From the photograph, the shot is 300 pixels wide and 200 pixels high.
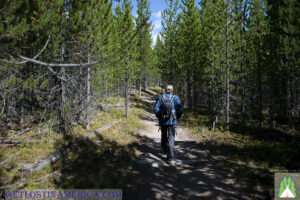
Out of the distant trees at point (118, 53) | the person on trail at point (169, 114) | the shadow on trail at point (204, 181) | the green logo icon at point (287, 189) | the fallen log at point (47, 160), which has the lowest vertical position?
the shadow on trail at point (204, 181)

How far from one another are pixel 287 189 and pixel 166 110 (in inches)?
143

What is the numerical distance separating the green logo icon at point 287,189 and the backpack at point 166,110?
327 centimetres

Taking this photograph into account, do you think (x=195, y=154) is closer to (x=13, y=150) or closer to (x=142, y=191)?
(x=142, y=191)

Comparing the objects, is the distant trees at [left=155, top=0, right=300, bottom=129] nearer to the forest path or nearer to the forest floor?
the forest floor

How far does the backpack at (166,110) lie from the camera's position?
575cm

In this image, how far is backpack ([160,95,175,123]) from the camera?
5.75 meters

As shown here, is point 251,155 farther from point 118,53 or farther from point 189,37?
point 189,37

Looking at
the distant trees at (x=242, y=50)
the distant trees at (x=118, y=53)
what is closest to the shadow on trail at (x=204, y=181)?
the distant trees at (x=118, y=53)

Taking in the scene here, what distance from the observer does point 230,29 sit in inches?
475

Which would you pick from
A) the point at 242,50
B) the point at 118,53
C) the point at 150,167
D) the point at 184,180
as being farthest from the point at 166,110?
the point at 242,50

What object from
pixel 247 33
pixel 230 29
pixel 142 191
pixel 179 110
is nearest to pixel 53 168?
pixel 142 191

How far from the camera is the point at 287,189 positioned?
416 centimetres

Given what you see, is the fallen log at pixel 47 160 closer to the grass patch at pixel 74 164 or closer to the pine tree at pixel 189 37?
the grass patch at pixel 74 164

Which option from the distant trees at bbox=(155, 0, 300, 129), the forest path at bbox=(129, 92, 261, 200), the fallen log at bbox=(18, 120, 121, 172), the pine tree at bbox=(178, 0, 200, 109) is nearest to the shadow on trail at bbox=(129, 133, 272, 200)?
the forest path at bbox=(129, 92, 261, 200)
